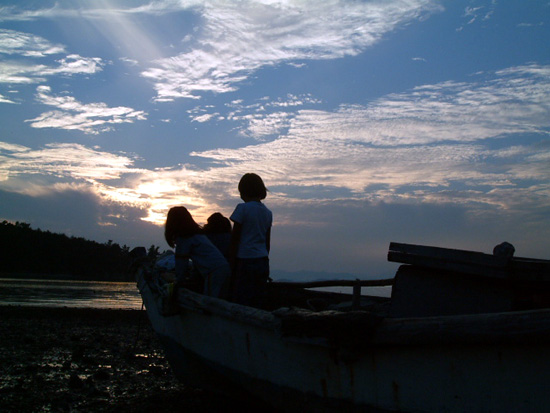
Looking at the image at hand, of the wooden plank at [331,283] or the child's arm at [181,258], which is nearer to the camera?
the child's arm at [181,258]

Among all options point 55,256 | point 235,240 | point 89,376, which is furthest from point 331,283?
point 55,256

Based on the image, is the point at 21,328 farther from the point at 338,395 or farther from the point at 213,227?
the point at 338,395

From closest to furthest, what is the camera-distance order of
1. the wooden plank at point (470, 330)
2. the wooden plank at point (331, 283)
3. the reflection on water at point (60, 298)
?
1. the wooden plank at point (470, 330)
2. the wooden plank at point (331, 283)
3. the reflection on water at point (60, 298)

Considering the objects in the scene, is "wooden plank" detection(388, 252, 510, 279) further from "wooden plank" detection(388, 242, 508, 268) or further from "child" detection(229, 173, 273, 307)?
"child" detection(229, 173, 273, 307)

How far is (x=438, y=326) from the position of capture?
2906 mm

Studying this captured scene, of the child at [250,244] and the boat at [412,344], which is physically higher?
the child at [250,244]

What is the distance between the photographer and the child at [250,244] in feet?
16.8

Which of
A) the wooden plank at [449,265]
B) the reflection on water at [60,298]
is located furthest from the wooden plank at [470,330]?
the reflection on water at [60,298]

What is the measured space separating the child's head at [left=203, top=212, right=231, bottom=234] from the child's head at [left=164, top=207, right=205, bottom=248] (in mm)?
723

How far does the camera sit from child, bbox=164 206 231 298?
5.46 meters

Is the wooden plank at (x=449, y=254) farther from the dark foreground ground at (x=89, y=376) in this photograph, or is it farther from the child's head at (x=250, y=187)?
the dark foreground ground at (x=89, y=376)

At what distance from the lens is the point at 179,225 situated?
5.56 meters

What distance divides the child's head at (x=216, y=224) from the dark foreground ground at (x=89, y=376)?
7.20ft

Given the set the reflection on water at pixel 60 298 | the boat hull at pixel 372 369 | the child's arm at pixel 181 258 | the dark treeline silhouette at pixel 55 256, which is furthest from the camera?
the dark treeline silhouette at pixel 55 256
